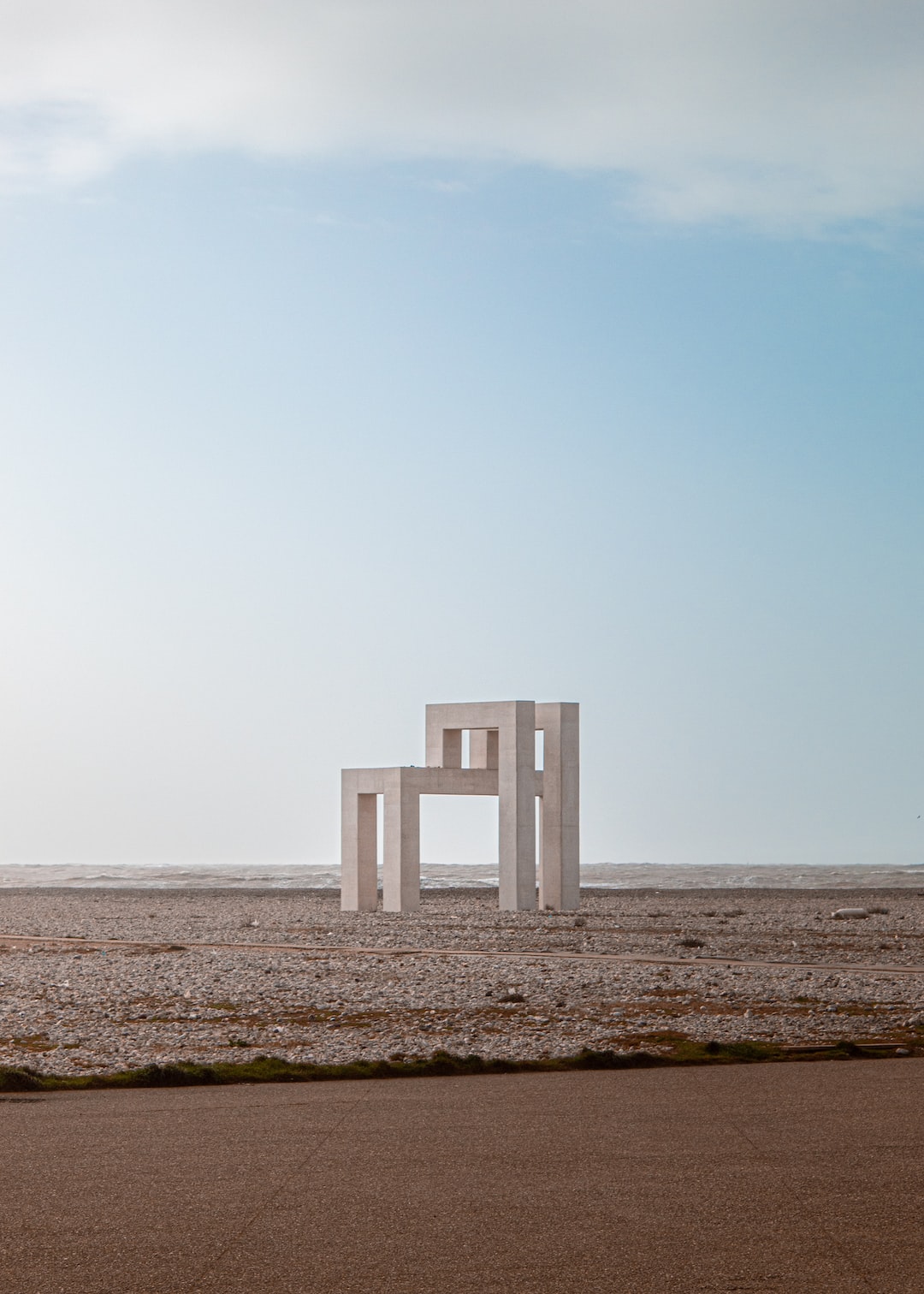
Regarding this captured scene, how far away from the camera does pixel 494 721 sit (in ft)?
132

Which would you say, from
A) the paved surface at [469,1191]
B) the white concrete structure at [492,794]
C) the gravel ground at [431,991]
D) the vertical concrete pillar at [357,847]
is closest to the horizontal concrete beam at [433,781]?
the white concrete structure at [492,794]

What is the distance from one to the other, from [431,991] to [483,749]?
72.0 ft

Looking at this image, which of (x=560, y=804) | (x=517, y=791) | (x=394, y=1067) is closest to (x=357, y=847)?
(x=517, y=791)

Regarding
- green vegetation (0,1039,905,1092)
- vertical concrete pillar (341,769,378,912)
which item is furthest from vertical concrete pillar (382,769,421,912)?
green vegetation (0,1039,905,1092)

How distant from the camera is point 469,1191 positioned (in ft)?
25.6

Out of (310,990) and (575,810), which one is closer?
(310,990)

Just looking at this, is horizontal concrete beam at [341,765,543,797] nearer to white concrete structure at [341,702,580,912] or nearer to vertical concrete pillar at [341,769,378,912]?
white concrete structure at [341,702,580,912]

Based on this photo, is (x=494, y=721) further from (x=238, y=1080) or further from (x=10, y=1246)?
(x=10, y=1246)

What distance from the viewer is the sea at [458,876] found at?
79375 millimetres

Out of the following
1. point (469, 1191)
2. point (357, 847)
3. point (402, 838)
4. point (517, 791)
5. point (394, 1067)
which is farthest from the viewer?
point (357, 847)

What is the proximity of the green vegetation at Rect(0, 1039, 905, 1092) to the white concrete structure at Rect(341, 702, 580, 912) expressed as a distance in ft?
83.9

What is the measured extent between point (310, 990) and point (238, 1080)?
7542 millimetres

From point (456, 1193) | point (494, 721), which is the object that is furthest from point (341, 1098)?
point (494, 721)

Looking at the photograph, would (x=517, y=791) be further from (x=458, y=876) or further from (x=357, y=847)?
(x=458, y=876)
